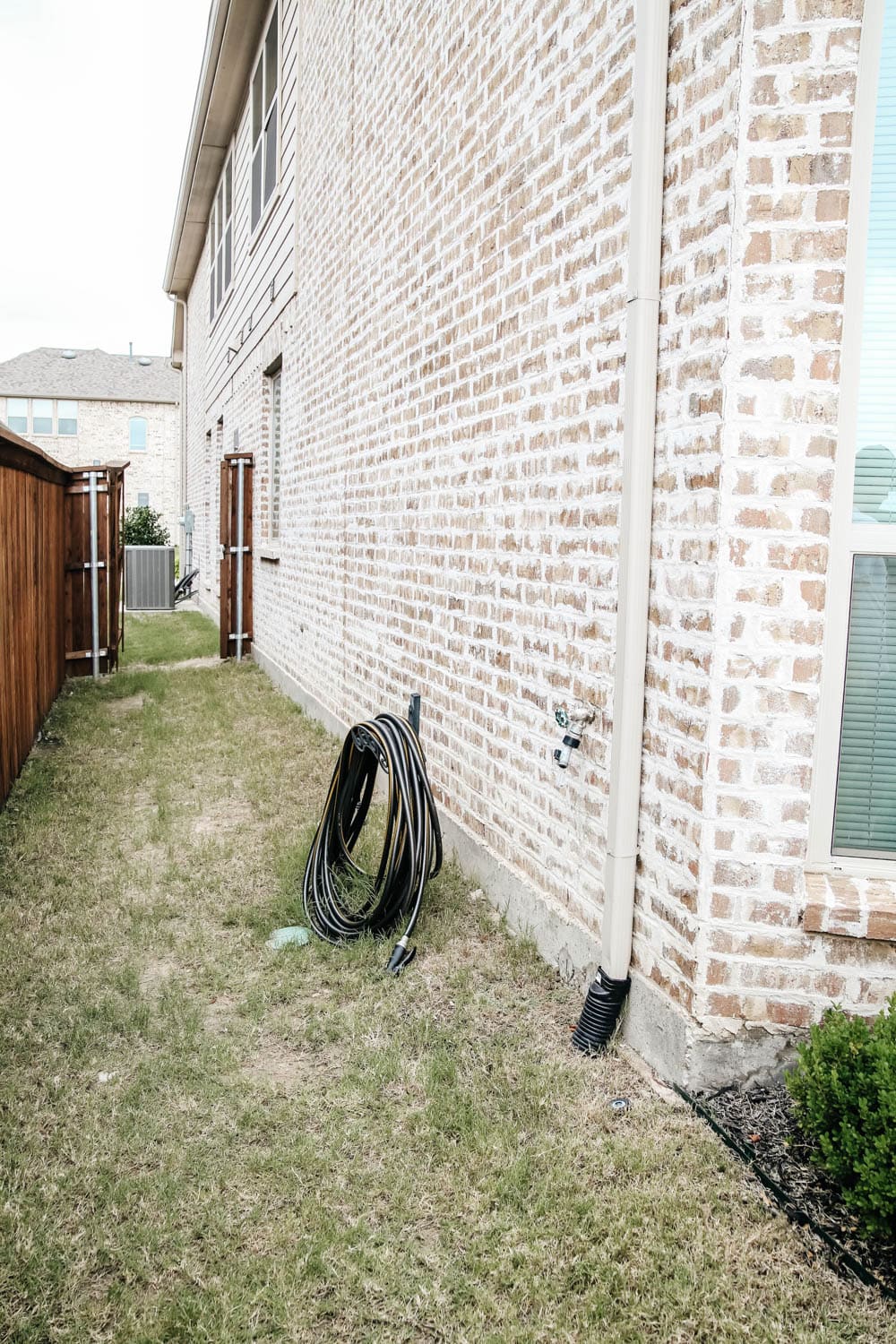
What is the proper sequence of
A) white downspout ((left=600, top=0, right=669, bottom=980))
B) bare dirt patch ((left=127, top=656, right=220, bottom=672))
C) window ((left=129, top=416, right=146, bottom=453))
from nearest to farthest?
white downspout ((left=600, top=0, right=669, bottom=980)) < bare dirt patch ((left=127, top=656, right=220, bottom=672)) < window ((left=129, top=416, right=146, bottom=453))

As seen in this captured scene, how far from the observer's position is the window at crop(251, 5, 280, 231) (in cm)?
1120

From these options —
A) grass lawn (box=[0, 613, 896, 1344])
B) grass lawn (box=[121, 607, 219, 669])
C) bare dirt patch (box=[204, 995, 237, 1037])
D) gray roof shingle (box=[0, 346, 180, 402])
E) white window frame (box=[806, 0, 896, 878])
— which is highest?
gray roof shingle (box=[0, 346, 180, 402])

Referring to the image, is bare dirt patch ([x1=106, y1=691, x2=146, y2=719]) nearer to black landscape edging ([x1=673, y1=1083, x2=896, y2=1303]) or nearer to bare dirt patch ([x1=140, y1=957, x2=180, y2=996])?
bare dirt patch ([x1=140, y1=957, x2=180, y2=996])

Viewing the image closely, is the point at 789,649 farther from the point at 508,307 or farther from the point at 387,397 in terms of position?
the point at 387,397

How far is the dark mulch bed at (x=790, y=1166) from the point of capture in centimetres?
228

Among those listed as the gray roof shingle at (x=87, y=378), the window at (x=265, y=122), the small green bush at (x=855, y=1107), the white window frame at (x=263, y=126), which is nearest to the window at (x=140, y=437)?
the gray roof shingle at (x=87, y=378)

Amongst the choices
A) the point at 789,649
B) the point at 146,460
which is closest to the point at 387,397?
the point at 789,649

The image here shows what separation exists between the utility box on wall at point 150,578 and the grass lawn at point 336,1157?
1498 centimetres

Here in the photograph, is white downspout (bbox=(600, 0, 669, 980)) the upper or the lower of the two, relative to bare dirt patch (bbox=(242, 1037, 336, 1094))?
upper

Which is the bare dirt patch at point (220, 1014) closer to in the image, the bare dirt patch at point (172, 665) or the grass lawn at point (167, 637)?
the bare dirt patch at point (172, 665)

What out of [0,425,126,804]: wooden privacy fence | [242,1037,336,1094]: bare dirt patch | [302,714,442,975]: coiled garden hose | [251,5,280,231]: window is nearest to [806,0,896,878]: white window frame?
[242,1037,336,1094]: bare dirt patch

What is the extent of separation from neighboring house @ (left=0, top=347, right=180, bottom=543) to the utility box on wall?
27736 mm

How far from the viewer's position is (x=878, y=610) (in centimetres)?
270

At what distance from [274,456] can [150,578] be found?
27.7 feet
